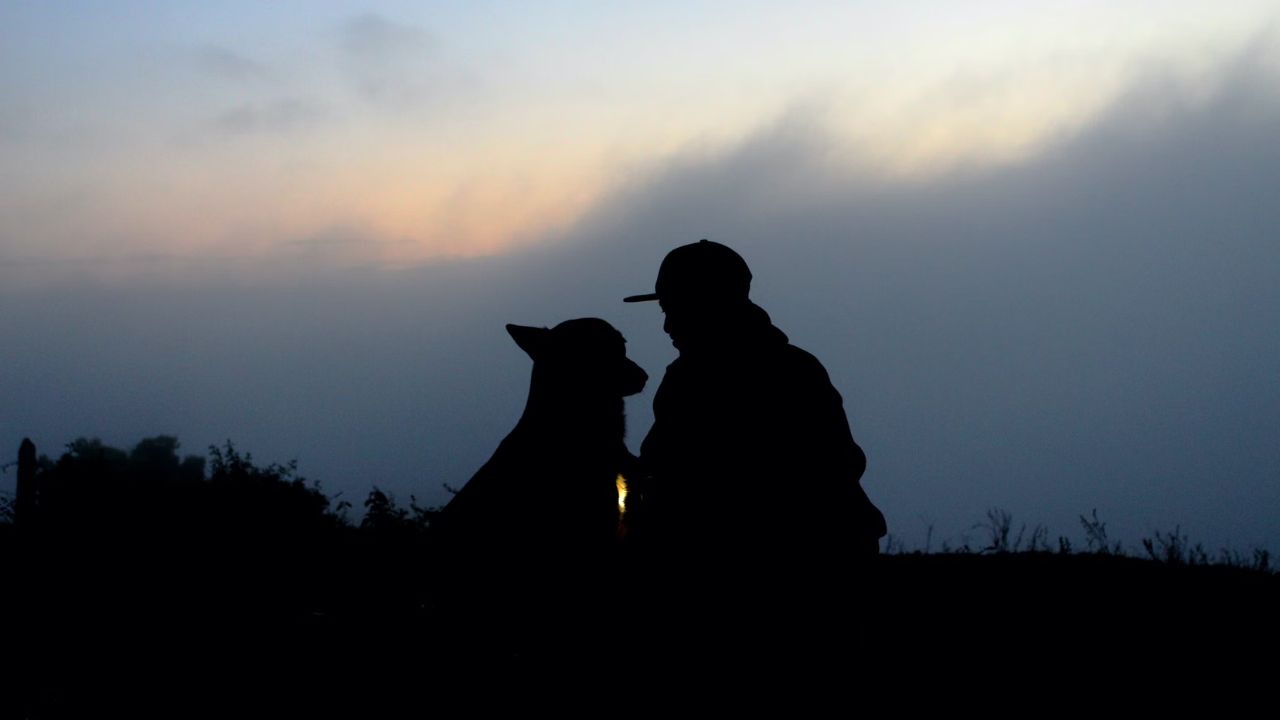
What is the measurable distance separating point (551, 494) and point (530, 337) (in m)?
0.98

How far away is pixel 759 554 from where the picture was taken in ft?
15.5

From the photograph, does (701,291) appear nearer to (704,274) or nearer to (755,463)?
(704,274)

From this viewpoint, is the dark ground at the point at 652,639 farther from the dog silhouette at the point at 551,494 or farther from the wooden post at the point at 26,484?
the wooden post at the point at 26,484

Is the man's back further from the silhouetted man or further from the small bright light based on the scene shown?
the small bright light

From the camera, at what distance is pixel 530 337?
7.17 metres

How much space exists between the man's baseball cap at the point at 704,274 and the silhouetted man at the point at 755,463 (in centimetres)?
14

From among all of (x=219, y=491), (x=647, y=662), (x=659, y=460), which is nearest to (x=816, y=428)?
(x=659, y=460)

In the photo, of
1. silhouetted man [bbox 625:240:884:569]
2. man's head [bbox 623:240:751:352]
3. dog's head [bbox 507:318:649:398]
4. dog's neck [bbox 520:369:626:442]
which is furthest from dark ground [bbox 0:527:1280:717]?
dog's head [bbox 507:318:649:398]

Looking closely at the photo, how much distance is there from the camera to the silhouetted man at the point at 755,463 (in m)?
4.73

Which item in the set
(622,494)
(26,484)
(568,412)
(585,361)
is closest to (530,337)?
(585,361)

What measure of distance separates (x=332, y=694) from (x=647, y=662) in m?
3.19

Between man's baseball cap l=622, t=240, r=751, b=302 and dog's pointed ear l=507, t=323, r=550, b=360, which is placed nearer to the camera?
man's baseball cap l=622, t=240, r=751, b=302

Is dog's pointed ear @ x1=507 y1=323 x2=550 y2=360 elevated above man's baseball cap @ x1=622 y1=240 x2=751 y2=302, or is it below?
above

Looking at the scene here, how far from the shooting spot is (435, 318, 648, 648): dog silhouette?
6668mm
